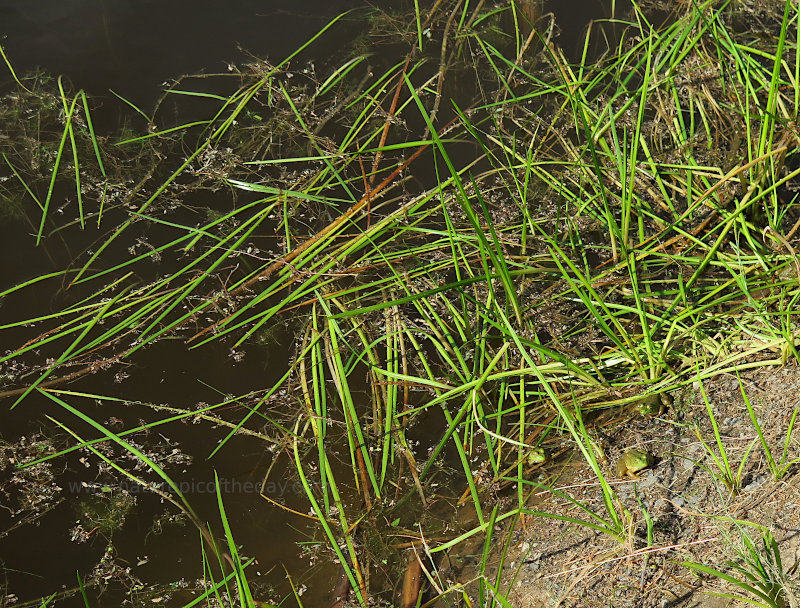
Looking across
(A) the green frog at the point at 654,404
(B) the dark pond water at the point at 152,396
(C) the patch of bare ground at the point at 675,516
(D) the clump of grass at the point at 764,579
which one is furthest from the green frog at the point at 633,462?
(B) the dark pond water at the point at 152,396

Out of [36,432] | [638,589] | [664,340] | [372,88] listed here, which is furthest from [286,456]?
[372,88]

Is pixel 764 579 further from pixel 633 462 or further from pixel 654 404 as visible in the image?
pixel 654 404

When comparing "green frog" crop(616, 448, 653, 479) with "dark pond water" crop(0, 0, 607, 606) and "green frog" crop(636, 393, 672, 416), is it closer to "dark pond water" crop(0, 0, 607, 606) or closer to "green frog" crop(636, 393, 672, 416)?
"green frog" crop(636, 393, 672, 416)

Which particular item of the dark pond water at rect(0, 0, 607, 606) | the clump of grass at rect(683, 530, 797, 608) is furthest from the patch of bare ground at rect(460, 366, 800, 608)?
the dark pond water at rect(0, 0, 607, 606)

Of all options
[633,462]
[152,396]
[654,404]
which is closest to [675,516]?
[633,462]

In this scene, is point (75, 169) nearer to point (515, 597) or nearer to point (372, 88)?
point (372, 88)

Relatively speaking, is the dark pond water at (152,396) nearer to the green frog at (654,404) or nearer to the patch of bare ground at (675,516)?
the patch of bare ground at (675,516)
